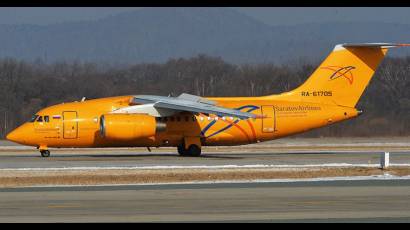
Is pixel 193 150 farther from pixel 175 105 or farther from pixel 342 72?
pixel 342 72

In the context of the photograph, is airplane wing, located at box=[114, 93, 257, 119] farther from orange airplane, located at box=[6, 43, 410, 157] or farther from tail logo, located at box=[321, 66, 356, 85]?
tail logo, located at box=[321, 66, 356, 85]

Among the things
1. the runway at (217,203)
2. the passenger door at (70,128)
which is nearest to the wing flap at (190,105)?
the passenger door at (70,128)

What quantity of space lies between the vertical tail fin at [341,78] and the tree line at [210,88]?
22088 mm

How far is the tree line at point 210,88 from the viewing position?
222ft

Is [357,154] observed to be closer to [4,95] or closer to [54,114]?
[54,114]

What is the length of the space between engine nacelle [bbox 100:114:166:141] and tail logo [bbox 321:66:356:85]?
9068 millimetres

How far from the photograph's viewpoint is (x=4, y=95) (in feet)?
259

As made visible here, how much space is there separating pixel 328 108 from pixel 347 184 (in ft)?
51.1

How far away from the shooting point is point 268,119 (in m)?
42.5

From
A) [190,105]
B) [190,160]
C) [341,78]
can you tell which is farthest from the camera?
[341,78]

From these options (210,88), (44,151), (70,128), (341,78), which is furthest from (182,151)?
(210,88)

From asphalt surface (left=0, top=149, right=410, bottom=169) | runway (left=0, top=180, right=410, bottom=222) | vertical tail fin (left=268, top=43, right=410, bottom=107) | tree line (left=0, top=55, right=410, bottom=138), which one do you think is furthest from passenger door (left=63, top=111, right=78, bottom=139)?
tree line (left=0, top=55, right=410, bottom=138)

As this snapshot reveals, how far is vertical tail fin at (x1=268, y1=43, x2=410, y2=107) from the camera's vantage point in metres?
43.8

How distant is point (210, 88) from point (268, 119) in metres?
44.7
